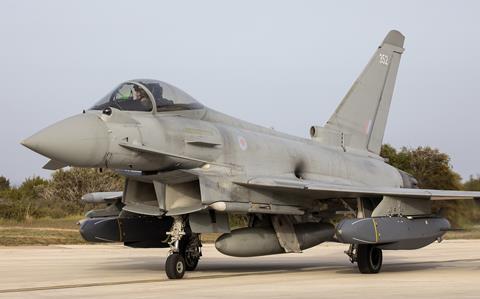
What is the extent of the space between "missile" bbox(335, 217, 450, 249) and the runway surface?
548 millimetres

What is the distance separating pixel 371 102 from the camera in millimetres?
16984

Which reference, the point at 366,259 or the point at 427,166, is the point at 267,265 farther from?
the point at 427,166

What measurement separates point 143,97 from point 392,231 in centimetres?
457

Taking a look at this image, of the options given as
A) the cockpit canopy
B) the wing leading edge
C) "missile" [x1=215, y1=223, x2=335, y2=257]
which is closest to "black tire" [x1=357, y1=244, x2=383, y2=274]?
"missile" [x1=215, y1=223, x2=335, y2=257]

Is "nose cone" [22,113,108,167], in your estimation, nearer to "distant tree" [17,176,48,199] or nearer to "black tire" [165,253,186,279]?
"black tire" [165,253,186,279]

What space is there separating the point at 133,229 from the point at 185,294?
4498mm

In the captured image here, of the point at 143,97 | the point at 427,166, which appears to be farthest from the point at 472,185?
the point at 143,97

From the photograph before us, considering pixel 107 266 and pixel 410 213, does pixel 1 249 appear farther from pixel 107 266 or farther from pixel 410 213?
pixel 410 213

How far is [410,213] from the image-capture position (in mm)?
13492

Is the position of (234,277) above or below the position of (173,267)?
below

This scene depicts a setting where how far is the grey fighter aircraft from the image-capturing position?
1134 centimetres

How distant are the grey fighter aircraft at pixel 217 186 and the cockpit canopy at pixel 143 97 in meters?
0.02

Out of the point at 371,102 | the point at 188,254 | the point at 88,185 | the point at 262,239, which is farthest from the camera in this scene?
the point at 88,185

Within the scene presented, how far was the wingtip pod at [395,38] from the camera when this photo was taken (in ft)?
57.8
